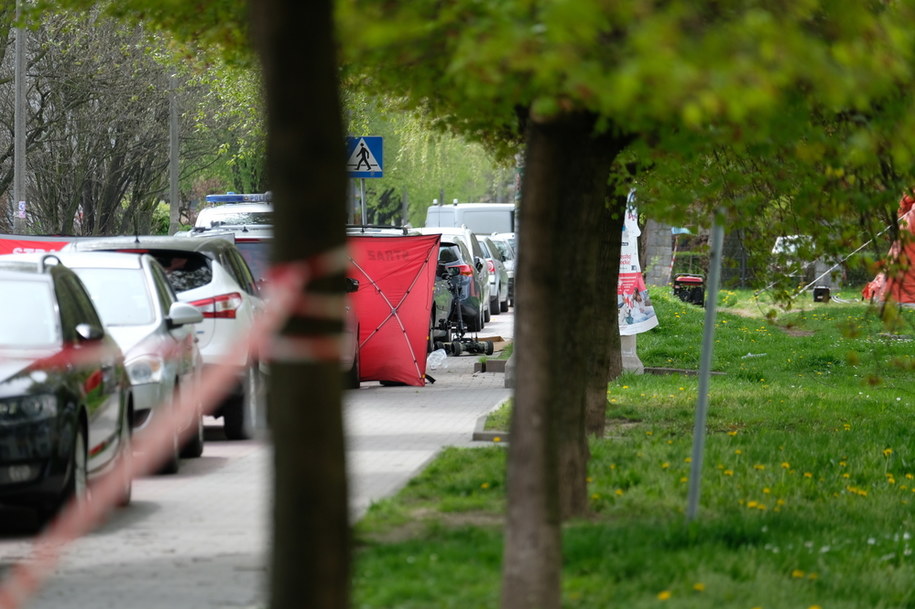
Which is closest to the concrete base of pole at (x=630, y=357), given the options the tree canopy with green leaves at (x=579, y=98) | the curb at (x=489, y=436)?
the curb at (x=489, y=436)

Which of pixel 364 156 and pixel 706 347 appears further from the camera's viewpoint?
pixel 364 156

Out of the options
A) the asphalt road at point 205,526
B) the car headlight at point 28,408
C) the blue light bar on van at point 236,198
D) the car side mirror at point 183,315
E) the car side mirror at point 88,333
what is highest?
the blue light bar on van at point 236,198

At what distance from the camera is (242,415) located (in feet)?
45.2

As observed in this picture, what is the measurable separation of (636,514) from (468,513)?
0.94m

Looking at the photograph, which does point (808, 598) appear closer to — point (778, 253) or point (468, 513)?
point (468, 513)

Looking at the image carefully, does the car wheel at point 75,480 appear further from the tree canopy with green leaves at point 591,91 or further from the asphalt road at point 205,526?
the tree canopy with green leaves at point 591,91

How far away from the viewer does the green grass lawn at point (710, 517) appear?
24.0 feet

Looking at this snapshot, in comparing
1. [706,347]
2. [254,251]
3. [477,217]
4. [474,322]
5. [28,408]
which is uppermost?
[477,217]

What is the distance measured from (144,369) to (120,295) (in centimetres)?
102

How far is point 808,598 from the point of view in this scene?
24.1ft

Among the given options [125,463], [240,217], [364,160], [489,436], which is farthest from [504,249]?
[125,463]

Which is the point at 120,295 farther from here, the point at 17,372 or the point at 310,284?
the point at 310,284

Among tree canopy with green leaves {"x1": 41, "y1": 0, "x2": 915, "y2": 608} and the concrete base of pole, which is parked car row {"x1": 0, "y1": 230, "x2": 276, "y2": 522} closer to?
tree canopy with green leaves {"x1": 41, "y1": 0, "x2": 915, "y2": 608}

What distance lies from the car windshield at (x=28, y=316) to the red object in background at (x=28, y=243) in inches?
422
